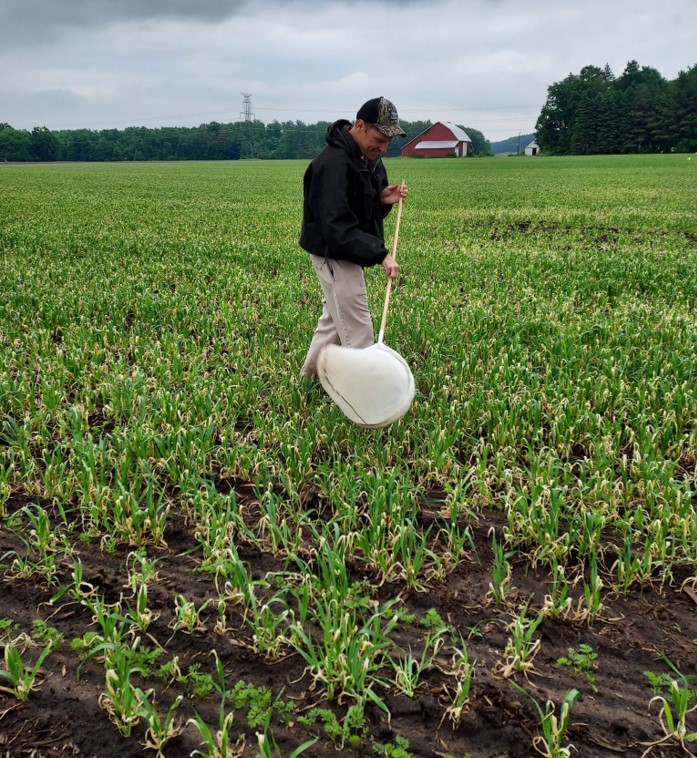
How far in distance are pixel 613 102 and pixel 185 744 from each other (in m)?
110

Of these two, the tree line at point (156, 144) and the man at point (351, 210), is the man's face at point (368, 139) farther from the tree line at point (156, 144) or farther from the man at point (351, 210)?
the tree line at point (156, 144)

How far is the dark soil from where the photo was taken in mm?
2168

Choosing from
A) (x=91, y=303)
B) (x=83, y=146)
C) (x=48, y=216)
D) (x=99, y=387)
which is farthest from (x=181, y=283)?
(x=83, y=146)

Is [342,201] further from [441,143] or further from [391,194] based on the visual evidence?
[441,143]

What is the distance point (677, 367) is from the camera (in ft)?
17.0

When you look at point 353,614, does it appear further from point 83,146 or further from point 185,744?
point 83,146

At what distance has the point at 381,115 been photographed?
4055mm

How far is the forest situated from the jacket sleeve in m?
82.4

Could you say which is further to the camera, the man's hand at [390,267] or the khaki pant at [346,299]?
the khaki pant at [346,299]

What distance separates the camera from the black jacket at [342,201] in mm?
4145

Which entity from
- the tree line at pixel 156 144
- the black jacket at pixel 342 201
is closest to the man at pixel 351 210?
the black jacket at pixel 342 201

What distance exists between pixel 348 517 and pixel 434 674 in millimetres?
1009

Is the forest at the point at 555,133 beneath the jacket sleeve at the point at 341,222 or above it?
above

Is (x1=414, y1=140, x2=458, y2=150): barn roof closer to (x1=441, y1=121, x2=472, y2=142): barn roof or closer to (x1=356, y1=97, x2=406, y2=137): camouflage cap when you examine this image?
(x1=441, y1=121, x2=472, y2=142): barn roof
